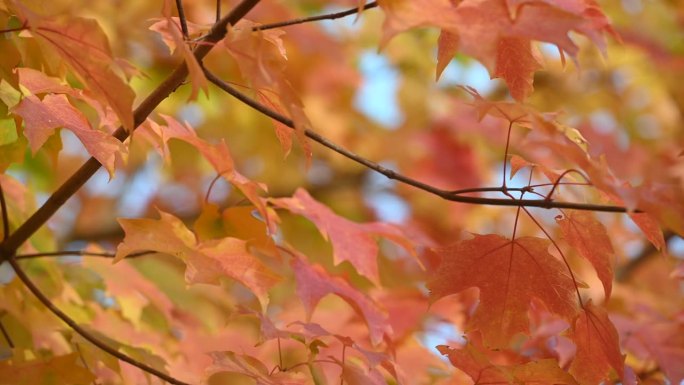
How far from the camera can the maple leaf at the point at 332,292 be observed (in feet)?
3.43

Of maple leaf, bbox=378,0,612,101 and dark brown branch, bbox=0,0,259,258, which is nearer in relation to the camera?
maple leaf, bbox=378,0,612,101

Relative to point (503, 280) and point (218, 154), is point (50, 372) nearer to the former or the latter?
→ point (218, 154)

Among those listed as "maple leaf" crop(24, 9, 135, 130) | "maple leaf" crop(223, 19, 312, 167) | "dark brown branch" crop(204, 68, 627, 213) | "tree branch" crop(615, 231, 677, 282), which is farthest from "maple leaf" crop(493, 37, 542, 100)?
"tree branch" crop(615, 231, 677, 282)

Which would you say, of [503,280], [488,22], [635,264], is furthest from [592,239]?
[635,264]

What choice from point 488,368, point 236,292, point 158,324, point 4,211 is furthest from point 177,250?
point 236,292

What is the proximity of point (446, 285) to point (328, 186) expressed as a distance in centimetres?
215

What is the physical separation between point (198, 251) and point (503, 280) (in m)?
0.33

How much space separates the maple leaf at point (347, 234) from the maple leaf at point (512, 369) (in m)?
0.22

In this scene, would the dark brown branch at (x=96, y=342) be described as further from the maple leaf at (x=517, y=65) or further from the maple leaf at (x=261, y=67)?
the maple leaf at (x=517, y=65)

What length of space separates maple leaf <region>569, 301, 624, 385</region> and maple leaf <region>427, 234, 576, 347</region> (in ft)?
0.10

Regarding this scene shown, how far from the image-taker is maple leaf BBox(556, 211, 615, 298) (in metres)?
0.90

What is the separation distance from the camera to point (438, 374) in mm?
1365

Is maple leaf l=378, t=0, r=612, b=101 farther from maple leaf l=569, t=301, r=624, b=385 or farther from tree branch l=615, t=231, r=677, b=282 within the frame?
tree branch l=615, t=231, r=677, b=282

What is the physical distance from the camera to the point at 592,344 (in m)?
0.92
